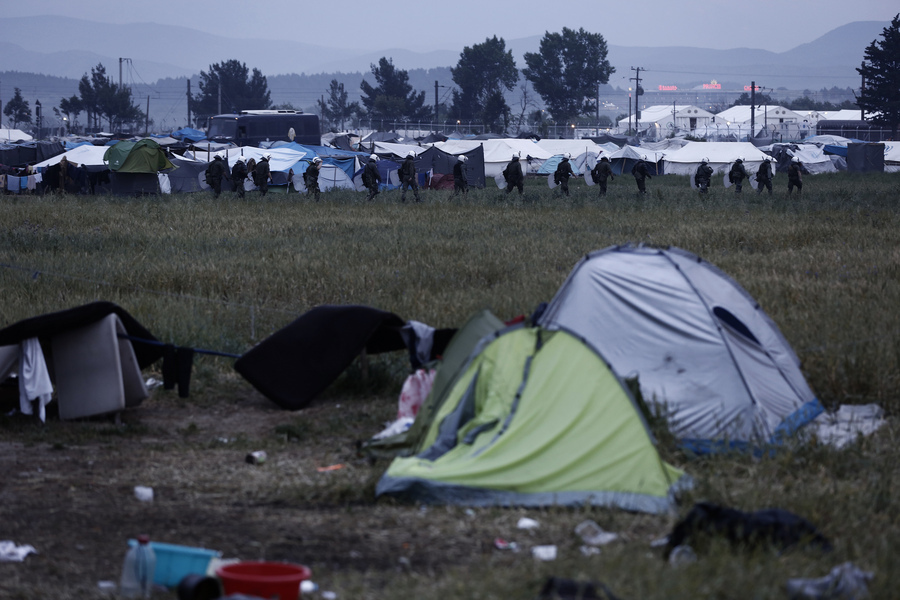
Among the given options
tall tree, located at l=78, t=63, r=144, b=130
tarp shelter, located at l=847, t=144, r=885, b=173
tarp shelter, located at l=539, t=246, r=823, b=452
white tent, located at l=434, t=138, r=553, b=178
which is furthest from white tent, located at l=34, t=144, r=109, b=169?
tall tree, located at l=78, t=63, r=144, b=130

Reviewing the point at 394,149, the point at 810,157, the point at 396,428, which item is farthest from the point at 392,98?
the point at 396,428

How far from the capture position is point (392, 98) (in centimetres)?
9644

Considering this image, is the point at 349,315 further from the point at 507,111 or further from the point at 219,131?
the point at 507,111

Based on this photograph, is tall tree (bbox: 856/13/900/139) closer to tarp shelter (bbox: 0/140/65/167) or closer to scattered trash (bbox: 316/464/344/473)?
tarp shelter (bbox: 0/140/65/167)

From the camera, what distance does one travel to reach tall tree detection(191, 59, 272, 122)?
105125 millimetres

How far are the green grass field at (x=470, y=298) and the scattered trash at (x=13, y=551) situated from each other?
0.40 m

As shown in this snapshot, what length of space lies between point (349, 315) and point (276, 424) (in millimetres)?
A: 1135

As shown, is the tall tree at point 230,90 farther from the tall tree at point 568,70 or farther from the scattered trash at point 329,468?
the scattered trash at point 329,468

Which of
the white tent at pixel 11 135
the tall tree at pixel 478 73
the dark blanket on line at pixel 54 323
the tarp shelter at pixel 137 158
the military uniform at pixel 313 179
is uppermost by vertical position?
the tall tree at pixel 478 73

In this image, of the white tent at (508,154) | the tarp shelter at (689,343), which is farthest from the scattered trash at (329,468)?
the white tent at (508,154)

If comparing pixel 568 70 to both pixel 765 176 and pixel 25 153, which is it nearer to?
pixel 25 153

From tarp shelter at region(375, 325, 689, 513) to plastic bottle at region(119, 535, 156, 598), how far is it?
1671mm

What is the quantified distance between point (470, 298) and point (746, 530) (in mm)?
6707

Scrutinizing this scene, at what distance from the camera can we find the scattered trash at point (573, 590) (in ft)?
12.7
